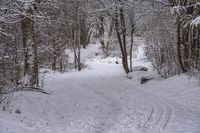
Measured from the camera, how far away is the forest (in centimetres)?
1244

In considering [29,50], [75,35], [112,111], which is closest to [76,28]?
[75,35]

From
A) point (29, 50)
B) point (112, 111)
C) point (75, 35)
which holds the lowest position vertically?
point (112, 111)

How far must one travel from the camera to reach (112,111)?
12.6m

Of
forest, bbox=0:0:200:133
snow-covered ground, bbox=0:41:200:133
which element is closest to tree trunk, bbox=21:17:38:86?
forest, bbox=0:0:200:133

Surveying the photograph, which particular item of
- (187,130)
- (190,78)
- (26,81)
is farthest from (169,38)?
(187,130)

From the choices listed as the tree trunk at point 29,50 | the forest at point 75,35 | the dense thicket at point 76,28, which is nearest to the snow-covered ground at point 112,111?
the forest at point 75,35

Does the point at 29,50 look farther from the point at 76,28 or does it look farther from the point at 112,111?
the point at 76,28

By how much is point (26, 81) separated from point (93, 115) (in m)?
4.89

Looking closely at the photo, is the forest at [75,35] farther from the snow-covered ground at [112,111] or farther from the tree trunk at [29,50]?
the snow-covered ground at [112,111]

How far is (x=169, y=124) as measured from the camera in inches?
392

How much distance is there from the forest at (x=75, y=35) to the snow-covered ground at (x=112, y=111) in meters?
0.60

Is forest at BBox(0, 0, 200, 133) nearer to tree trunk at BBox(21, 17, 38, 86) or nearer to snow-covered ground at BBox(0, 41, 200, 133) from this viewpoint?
tree trunk at BBox(21, 17, 38, 86)

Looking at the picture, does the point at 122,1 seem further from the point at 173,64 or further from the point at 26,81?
the point at 26,81

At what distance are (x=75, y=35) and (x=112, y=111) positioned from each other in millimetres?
24193
